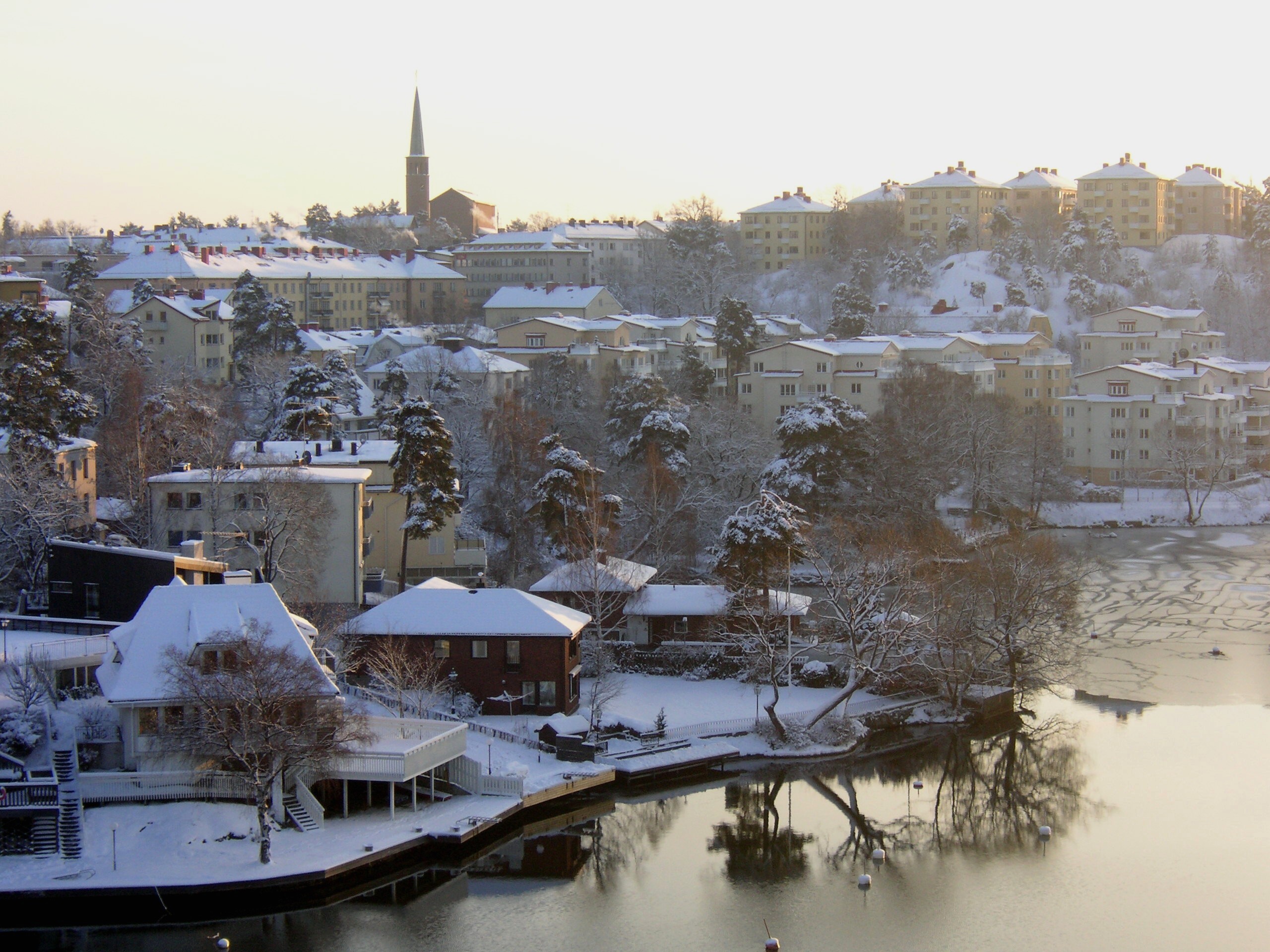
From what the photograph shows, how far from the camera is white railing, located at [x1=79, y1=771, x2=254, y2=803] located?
23.8 m

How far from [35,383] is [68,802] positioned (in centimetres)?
2076

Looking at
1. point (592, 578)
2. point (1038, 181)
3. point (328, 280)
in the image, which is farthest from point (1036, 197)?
point (592, 578)

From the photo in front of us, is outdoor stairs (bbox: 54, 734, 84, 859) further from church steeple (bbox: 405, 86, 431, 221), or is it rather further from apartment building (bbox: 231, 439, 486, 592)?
church steeple (bbox: 405, 86, 431, 221)

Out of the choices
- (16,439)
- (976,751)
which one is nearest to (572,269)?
(16,439)

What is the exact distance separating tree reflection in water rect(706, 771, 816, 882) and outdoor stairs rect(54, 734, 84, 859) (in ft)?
33.2

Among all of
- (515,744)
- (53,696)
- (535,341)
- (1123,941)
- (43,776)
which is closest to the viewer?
(1123,941)

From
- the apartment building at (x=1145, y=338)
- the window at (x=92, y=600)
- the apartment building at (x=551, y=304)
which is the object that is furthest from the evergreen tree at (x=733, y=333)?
the window at (x=92, y=600)

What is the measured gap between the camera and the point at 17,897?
21.4m

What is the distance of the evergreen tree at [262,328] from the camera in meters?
61.7

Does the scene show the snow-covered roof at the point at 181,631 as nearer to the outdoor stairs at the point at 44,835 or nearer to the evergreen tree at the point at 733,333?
the outdoor stairs at the point at 44,835

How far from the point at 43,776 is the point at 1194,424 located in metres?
53.3

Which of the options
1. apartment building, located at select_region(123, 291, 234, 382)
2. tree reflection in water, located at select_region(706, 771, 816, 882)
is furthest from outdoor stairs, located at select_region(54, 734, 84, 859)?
apartment building, located at select_region(123, 291, 234, 382)

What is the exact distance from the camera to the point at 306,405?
1882 inches

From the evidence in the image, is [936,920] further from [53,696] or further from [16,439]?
[16,439]
